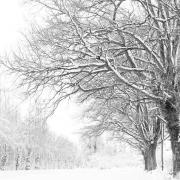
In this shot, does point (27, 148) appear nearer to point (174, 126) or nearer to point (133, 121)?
point (133, 121)

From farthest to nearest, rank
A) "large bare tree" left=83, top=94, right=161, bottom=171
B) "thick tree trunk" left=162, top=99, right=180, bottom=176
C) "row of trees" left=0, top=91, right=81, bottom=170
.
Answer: "row of trees" left=0, top=91, right=81, bottom=170 → "large bare tree" left=83, top=94, right=161, bottom=171 → "thick tree trunk" left=162, top=99, right=180, bottom=176

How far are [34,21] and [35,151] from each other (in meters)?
77.0

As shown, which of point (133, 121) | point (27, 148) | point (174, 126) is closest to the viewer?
point (174, 126)

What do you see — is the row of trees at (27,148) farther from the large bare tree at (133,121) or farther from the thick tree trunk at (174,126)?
the thick tree trunk at (174,126)

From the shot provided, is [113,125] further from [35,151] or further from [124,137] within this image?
[35,151]

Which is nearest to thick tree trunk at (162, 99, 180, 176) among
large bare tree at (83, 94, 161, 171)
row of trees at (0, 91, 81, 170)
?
large bare tree at (83, 94, 161, 171)

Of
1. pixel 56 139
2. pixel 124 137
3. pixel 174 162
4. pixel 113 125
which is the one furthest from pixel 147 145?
pixel 56 139

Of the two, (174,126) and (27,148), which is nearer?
(174,126)

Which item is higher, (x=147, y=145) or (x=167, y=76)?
(x=167, y=76)

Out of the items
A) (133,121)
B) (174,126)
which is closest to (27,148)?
(133,121)

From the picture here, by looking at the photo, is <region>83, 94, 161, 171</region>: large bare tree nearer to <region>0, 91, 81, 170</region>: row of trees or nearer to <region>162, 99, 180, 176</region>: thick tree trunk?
<region>162, 99, 180, 176</region>: thick tree trunk

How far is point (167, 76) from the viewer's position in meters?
9.51

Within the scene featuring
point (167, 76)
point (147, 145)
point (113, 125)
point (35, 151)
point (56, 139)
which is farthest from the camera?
point (56, 139)

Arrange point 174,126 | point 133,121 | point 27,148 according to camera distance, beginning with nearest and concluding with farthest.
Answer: point 174,126, point 133,121, point 27,148
